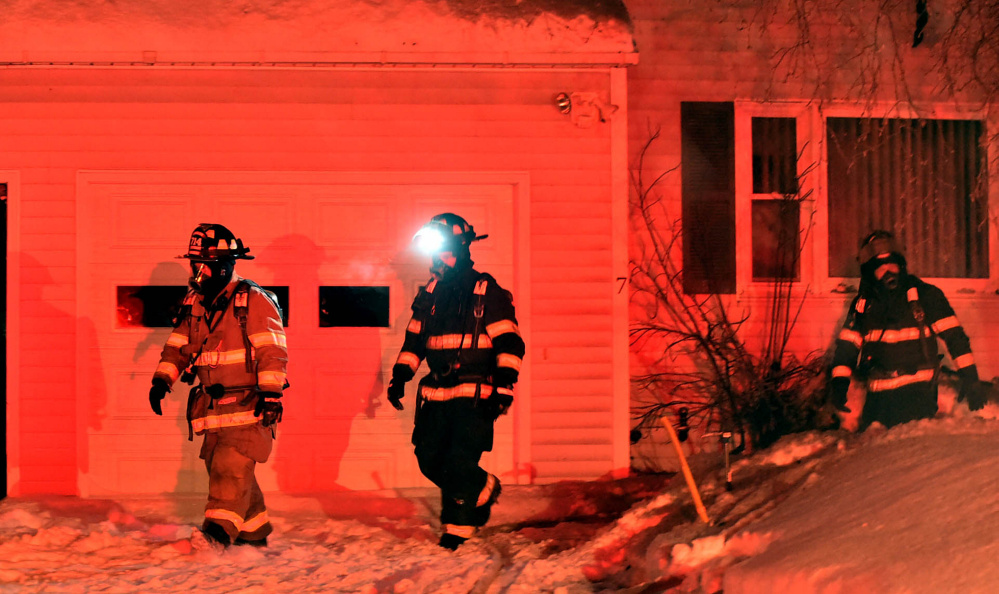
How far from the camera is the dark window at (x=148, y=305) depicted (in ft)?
23.1

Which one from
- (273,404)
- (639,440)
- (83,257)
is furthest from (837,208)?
(83,257)

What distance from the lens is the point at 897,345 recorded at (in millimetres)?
6844

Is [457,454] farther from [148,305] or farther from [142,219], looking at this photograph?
[142,219]

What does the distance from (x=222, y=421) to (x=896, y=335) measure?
16.8 feet

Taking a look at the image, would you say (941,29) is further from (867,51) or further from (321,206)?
(321,206)

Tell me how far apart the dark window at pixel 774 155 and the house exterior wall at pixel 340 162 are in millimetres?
1850

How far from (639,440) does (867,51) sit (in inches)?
170

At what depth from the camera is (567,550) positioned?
18.0 feet

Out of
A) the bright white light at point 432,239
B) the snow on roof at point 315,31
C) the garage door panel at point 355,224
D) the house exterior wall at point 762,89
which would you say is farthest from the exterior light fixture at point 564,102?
the bright white light at point 432,239

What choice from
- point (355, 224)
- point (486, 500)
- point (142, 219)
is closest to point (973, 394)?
point (486, 500)

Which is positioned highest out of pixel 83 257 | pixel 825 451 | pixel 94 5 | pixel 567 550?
pixel 94 5

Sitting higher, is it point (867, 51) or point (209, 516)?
point (867, 51)

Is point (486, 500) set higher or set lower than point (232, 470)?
lower

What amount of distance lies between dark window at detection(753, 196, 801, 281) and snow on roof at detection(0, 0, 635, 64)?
2.25 meters
